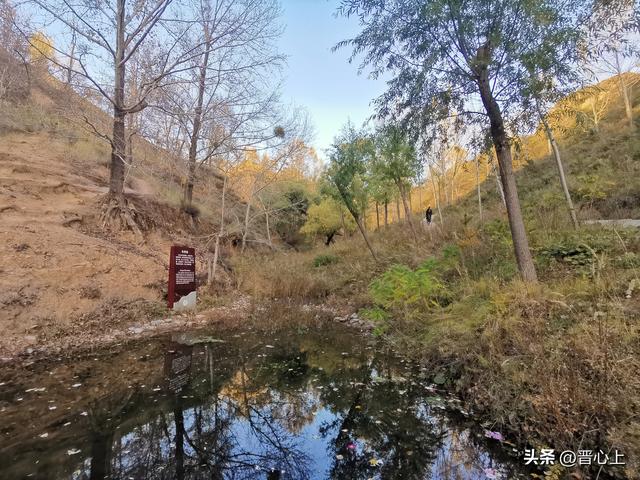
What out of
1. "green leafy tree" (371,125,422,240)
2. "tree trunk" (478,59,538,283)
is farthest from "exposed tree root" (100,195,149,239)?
"tree trunk" (478,59,538,283)

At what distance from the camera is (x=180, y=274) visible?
9.43 metres

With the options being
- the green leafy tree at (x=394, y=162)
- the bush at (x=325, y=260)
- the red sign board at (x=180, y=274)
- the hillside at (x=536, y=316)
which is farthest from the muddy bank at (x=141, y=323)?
the bush at (x=325, y=260)

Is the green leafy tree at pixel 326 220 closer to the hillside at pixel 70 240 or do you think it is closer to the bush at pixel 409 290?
the hillside at pixel 70 240

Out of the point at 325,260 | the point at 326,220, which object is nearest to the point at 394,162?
the point at 325,260

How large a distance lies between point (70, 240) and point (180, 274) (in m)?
2.96

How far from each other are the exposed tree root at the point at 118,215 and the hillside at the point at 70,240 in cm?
23

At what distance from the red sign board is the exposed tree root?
8.66 feet

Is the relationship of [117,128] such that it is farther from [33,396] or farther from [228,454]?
[228,454]

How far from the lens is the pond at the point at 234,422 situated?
2.94m

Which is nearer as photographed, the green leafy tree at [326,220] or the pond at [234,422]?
the pond at [234,422]

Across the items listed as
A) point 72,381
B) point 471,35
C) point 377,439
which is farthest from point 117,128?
point 377,439

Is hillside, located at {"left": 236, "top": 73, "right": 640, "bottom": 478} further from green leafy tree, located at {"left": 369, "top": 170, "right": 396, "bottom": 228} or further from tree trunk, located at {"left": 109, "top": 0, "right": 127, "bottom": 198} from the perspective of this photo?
tree trunk, located at {"left": 109, "top": 0, "right": 127, "bottom": 198}

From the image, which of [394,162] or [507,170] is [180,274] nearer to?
[507,170]

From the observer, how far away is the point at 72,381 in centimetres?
471
